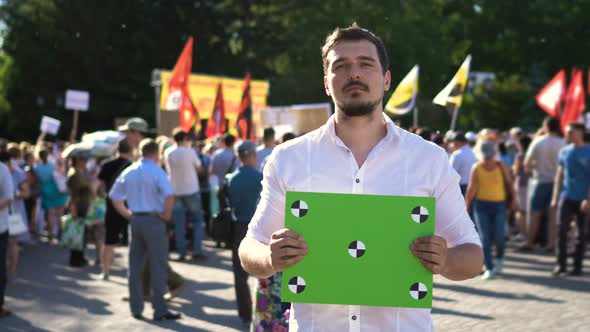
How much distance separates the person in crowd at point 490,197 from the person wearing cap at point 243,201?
4.17m

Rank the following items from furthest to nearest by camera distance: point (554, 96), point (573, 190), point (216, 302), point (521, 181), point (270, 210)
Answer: point (554, 96)
point (521, 181)
point (573, 190)
point (216, 302)
point (270, 210)

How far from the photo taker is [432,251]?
3051mm

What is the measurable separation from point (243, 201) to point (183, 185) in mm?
5865

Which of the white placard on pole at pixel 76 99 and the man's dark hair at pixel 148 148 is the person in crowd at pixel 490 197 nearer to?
the man's dark hair at pixel 148 148

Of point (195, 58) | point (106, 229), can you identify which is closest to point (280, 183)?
point (106, 229)

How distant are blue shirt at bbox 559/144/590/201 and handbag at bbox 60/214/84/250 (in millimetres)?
7231

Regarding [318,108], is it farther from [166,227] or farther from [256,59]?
[256,59]

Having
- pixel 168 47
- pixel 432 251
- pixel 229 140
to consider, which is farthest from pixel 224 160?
pixel 168 47

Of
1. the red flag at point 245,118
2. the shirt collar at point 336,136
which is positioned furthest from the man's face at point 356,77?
the red flag at point 245,118

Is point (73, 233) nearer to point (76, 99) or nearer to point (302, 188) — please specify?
point (76, 99)

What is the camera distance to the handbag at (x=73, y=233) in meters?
14.7

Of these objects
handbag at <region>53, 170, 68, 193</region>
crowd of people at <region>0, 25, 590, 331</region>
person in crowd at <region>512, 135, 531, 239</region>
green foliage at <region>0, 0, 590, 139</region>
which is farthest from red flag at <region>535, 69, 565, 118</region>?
green foliage at <region>0, 0, 590, 139</region>

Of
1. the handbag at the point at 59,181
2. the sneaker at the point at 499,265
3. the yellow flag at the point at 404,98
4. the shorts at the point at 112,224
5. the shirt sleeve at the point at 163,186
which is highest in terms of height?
the yellow flag at the point at 404,98

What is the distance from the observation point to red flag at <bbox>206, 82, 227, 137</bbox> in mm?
21625
